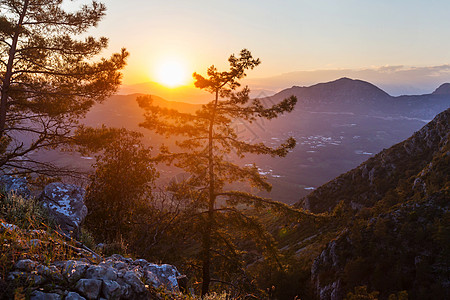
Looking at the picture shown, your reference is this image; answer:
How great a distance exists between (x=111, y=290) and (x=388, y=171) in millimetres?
62912

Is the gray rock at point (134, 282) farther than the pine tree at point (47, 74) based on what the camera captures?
No

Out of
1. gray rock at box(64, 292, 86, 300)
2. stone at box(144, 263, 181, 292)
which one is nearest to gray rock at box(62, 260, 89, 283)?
gray rock at box(64, 292, 86, 300)

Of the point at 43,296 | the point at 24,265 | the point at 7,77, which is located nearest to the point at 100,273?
the point at 43,296

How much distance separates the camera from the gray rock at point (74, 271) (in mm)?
3480

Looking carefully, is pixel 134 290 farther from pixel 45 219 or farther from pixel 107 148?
pixel 107 148

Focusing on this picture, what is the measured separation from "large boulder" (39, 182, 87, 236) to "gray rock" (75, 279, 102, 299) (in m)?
5.26

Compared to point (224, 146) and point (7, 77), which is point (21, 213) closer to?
point (7, 77)

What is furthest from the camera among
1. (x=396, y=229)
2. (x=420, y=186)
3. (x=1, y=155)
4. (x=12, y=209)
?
(x=420, y=186)

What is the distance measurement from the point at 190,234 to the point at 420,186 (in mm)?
36308

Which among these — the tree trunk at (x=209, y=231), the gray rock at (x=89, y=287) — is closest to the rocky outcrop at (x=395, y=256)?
the tree trunk at (x=209, y=231)

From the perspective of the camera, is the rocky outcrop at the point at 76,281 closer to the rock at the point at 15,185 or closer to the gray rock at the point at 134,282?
the gray rock at the point at 134,282

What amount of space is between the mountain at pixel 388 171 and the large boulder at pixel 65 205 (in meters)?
51.3

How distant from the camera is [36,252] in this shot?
3914mm

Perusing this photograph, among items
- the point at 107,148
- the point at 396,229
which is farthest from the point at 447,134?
the point at 107,148
